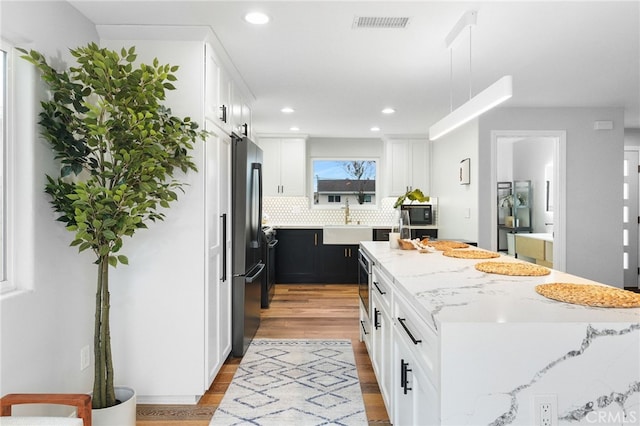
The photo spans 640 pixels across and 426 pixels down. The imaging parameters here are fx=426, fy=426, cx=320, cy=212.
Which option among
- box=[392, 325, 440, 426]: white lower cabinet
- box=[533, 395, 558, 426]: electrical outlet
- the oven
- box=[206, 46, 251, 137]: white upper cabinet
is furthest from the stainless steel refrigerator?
box=[533, 395, 558, 426]: electrical outlet

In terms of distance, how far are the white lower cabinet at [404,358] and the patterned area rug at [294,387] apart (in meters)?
0.32

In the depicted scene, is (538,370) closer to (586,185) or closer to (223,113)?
(223,113)

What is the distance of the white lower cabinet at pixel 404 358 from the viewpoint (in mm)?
1470

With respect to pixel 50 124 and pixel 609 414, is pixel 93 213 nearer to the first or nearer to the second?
pixel 50 124

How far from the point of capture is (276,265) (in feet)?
22.3

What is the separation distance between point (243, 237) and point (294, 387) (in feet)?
3.92

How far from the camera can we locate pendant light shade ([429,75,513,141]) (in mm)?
2207

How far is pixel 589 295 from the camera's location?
1.61 meters

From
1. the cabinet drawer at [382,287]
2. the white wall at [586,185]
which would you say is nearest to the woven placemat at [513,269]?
the cabinet drawer at [382,287]

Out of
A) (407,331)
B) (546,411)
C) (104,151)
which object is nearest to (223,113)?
(104,151)

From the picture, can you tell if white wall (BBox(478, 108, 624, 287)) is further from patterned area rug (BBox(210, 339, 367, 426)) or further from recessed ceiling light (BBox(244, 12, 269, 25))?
recessed ceiling light (BBox(244, 12, 269, 25))

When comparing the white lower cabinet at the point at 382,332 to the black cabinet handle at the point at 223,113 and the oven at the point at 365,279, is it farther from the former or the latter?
the black cabinet handle at the point at 223,113

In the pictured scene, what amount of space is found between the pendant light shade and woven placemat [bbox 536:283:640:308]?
3.26 feet

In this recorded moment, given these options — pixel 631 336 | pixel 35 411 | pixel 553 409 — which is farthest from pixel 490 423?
pixel 35 411
